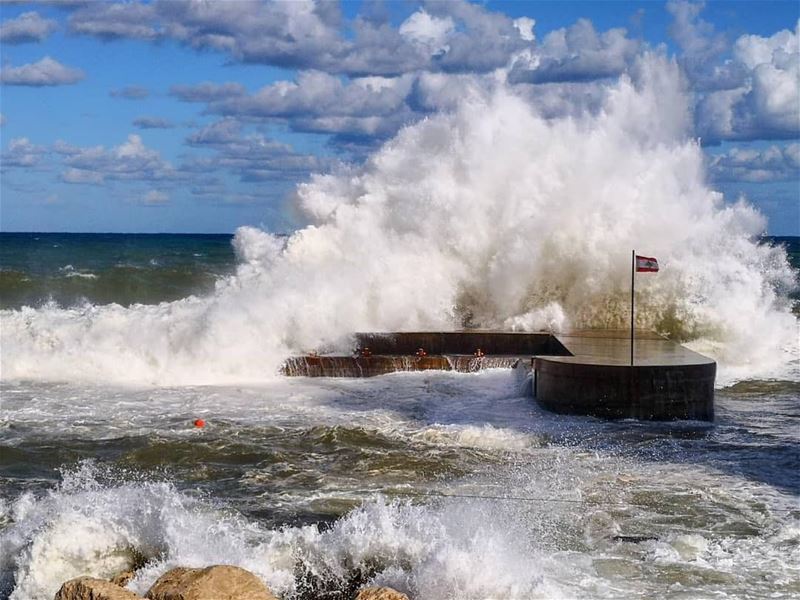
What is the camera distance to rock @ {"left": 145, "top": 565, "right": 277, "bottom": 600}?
6719 mm

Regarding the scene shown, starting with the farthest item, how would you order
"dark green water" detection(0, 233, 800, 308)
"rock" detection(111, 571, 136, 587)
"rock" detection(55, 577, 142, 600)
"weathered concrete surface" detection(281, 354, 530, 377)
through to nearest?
"dark green water" detection(0, 233, 800, 308) < "weathered concrete surface" detection(281, 354, 530, 377) < "rock" detection(111, 571, 136, 587) < "rock" detection(55, 577, 142, 600)

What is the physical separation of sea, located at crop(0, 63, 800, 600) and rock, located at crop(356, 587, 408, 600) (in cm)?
74

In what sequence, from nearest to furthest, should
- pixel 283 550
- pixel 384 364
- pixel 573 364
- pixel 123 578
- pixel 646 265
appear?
pixel 123 578 < pixel 283 550 < pixel 573 364 < pixel 646 265 < pixel 384 364

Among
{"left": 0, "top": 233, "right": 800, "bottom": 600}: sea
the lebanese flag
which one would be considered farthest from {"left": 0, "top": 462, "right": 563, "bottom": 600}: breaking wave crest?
the lebanese flag

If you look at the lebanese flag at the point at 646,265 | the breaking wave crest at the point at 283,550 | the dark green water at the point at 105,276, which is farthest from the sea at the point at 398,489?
the dark green water at the point at 105,276

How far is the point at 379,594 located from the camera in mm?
6930

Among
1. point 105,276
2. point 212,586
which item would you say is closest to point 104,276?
point 105,276

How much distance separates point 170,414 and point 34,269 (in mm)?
41925

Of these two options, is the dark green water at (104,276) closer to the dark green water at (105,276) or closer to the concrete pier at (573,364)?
the dark green water at (105,276)

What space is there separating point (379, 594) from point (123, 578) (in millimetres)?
2047

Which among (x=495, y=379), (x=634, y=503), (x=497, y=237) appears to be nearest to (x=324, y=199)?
(x=497, y=237)

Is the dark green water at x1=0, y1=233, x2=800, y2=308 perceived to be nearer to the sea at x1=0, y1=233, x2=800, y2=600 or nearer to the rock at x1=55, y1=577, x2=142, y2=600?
the sea at x1=0, y1=233, x2=800, y2=600

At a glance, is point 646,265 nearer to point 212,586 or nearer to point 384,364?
point 384,364

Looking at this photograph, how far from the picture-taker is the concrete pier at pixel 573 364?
14359 mm
